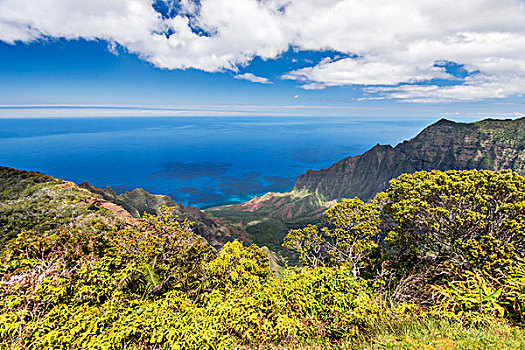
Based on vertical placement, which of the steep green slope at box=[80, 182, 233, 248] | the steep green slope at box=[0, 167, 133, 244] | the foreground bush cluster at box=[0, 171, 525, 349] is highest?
the foreground bush cluster at box=[0, 171, 525, 349]

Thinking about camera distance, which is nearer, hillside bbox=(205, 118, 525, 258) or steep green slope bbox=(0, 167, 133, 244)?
steep green slope bbox=(0, 167, 133, 244)

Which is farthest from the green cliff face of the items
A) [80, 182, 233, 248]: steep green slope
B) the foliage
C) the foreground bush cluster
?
the foreground bush cluster

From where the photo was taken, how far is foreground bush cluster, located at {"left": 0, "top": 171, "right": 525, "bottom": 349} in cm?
730

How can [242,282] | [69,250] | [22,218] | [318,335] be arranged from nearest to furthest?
[318,335], [69,250], [242,282], [22,218]

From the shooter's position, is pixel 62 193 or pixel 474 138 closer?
pixel 62 193

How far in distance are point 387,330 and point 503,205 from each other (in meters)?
12.2

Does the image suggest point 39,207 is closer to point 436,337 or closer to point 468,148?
point 436,337

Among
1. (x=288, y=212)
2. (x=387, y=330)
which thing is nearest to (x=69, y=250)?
(x=387, y=330)

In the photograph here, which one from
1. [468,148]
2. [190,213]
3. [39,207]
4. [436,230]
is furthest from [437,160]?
[39,207]

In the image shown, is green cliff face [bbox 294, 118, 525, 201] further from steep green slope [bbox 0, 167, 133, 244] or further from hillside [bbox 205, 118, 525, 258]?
steep green slope [bbox 0, 167, 133, 244]

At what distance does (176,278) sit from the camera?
41.9 feet

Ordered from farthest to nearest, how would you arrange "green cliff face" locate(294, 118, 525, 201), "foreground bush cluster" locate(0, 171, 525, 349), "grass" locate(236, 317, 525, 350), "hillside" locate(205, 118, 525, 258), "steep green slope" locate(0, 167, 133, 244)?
"hillside" locate(205, 118, 525, 258), "green cliff face" locate(294, 118, 525, 201), "steep green slope" locate(0, 167, 133, 244), "foreground bush cluster" locate(0, 171, 525, 349), "grass" locate(236, 317, 525, 350)

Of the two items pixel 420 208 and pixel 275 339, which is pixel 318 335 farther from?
pixel 420 208

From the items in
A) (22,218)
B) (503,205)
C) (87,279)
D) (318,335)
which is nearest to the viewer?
(318,335)
